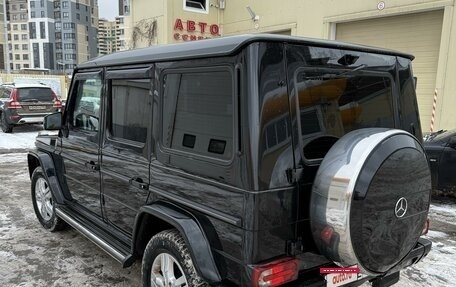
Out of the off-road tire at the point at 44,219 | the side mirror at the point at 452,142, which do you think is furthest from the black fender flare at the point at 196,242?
the side mirror at the point at 452,142

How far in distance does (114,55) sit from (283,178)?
2.02 meters

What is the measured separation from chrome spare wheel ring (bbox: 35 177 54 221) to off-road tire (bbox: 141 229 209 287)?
7.30ft

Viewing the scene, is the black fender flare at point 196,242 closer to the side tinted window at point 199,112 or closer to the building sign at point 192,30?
the side tinted window at point 199,112

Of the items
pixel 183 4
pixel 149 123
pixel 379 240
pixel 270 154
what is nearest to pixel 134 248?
pixel 149 123

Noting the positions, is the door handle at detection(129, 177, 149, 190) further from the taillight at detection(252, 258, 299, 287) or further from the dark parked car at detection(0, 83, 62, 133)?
the dark parked car at detection(0, 83, 62, 133)

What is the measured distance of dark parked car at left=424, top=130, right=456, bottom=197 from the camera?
5.88 metres

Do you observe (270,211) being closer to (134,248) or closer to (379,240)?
(379,240)

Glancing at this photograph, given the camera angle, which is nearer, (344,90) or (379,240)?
(379,240)

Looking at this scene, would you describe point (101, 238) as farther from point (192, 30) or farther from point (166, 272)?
point (192, 30)

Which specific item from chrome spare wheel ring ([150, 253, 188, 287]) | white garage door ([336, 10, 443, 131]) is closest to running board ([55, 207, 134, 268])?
chrome spare wheel ring ([150, 253, 188, 287])

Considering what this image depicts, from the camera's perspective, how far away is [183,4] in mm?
17531

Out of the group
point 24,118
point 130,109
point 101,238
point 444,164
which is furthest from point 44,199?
point 24,118

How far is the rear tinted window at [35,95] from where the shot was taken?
45.7 ft

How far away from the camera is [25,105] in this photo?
546 inches
